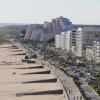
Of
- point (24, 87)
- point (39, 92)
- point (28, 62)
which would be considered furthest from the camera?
point (28, 62)

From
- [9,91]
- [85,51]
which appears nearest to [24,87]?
[9,91]

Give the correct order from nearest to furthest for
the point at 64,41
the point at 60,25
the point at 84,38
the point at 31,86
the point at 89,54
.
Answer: the point at 31,86
the point at 89,54
the point at 84,38
the point at 64,41
the point at 60,25

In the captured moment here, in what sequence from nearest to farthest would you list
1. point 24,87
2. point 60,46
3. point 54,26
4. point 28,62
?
point 24,87, point 28,62, point 60,46, point 54,26

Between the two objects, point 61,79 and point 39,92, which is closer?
point 39,92

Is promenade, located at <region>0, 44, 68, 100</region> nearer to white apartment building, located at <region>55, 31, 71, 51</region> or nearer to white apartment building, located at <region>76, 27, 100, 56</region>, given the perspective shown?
white apartment building, located at <region>76, 27, 100, 56</region>

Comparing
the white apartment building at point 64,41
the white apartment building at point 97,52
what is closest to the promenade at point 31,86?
the white apartment building at point 97,52

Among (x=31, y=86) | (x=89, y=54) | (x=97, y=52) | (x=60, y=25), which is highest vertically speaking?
(x=60, y=25)

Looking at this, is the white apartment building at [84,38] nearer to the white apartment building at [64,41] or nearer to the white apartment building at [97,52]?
the white apartment building at [64,41]

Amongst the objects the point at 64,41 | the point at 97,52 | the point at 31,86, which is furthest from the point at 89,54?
the point at 31,86

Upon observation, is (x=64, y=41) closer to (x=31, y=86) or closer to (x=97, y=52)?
(x=97, y=52)

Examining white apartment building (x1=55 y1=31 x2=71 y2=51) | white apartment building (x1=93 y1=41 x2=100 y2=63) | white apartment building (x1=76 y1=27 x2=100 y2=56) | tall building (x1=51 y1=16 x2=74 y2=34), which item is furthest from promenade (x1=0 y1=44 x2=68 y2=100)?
tall building (x1=51 y1=16 x2=74 y2=34)

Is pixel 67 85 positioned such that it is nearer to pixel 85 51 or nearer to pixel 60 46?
pixel 85 51
